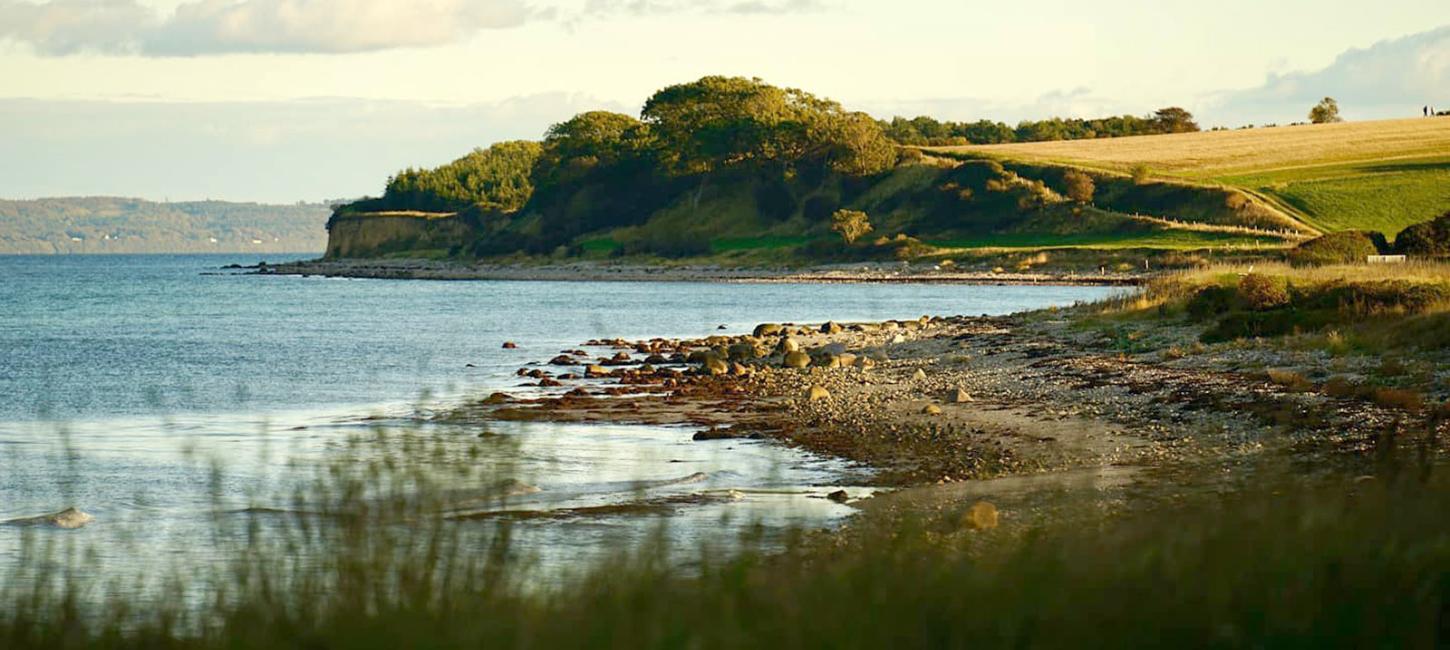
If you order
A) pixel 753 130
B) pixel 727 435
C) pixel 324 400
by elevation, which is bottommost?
pixel 324 400

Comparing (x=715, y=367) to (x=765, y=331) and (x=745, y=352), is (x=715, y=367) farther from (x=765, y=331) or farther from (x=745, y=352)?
(x=765, y=331)

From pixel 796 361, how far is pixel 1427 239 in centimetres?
2941

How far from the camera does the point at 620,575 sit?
6.25m

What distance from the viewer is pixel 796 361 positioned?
3347 centimetres

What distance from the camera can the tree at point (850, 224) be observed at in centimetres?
11619

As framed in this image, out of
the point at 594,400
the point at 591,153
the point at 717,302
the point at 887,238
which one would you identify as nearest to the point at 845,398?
the point at 594,400

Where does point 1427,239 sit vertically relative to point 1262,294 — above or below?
above

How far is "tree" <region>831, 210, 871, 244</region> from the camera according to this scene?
116m

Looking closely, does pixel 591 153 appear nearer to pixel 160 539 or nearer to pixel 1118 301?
pixel 1118 301

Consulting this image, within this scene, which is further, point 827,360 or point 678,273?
point 678,273

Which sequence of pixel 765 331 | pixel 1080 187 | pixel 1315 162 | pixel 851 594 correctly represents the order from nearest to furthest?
pixel 851 594, pixel 765 331, pixel 1080 187, pixel 1315 162

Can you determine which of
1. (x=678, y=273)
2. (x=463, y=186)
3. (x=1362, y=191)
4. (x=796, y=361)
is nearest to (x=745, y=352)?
(x=796, y=361)

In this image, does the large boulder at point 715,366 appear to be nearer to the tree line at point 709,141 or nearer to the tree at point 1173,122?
the tree line at point 709,141

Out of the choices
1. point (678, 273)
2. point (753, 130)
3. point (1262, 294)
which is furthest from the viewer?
point (753, 130)
